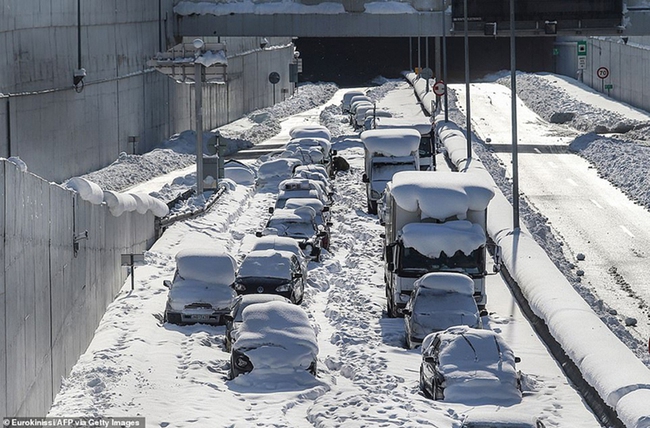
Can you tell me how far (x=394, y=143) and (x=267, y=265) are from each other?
50.3 ft

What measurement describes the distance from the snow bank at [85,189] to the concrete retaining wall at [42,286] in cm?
26

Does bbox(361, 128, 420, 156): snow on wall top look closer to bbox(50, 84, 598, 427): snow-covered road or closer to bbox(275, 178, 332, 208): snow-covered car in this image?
bbox(275, 178, 332, 208): snow-covered car

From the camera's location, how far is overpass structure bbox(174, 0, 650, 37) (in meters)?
69.2

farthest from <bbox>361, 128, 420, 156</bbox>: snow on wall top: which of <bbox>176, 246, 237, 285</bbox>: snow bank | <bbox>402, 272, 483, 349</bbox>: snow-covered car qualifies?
<bbox>402, 272, 483, 349</bbox>: snow-covered car

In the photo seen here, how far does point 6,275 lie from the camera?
53.5 ft

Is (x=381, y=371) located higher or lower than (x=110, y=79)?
lower

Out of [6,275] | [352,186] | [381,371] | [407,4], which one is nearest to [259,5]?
[407,4]

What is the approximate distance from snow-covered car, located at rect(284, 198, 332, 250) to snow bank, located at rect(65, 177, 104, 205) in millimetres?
10695

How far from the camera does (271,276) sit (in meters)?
29.0

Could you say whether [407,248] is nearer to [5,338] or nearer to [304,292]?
[304,292]

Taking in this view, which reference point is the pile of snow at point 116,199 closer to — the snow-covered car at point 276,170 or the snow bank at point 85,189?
the snow bank at point 85,189

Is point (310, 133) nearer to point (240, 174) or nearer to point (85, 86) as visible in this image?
point (240, 174)

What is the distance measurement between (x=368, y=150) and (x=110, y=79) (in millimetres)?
17810

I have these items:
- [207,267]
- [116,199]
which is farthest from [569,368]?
[116,199]
